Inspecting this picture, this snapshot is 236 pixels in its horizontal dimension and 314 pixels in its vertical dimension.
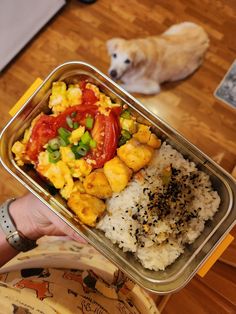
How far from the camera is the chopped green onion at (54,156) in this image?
130cm

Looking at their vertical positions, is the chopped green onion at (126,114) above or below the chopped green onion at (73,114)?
above

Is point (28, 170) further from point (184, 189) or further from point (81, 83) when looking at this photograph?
point (184, 189)

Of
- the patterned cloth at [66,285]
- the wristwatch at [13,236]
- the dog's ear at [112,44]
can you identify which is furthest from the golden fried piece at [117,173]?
the dog's ear at [112,44]

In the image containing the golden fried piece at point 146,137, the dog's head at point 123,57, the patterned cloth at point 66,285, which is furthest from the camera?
the dog's head at point 123,57

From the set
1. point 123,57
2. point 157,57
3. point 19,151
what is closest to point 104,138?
point 19,151

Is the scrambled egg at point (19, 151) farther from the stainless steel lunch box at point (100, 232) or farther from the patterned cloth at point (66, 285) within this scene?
the patterned cloth at point (66, 285)

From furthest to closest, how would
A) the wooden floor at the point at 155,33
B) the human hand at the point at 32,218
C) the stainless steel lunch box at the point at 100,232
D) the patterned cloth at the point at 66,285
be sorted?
the wooden floor at the point at 155,33 → the human hand at the point at 32,218 → the stainless steel lunch box at the point at 100,232 → the patterned cloth at the point at 66,285

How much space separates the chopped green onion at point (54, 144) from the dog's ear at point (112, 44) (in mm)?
1059

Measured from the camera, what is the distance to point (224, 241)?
4.17ft

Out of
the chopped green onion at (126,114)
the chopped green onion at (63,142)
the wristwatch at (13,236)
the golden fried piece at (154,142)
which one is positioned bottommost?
the wristwatch at (13,236)

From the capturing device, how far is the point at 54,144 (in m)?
1.31

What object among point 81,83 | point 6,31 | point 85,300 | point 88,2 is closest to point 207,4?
point 88,2

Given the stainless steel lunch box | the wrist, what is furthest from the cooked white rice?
the wrist

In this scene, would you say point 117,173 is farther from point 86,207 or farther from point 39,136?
point 39,136
